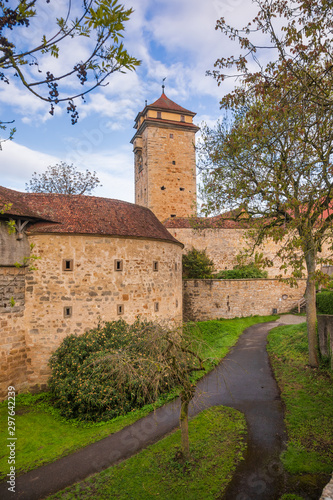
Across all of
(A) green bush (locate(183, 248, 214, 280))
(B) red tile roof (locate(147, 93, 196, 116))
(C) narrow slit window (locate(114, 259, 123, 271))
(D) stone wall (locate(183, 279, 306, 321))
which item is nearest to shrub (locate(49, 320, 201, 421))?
(C) narrow slit window (locate(114, 259, 123, 271))

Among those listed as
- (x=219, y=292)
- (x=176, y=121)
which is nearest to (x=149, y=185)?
(x=176, y=121)

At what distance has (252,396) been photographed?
32.0 feet

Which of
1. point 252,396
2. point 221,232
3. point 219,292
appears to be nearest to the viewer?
point 252,396

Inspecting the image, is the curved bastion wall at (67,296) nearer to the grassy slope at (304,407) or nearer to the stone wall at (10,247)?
the stone wall at (10,247)

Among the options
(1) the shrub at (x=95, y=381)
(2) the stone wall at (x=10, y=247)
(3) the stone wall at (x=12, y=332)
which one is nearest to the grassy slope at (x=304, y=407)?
(1) the shrub at (x=95, y=381)

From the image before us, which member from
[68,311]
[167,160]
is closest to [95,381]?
[68,311]

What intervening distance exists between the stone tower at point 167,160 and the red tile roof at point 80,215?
45.6ft

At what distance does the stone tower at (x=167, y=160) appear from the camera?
94.7 ft

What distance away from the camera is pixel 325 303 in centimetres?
1495

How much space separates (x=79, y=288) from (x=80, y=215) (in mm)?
3160

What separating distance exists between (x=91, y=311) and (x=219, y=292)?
11.4 m

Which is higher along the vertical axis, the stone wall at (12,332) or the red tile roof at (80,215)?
the red tile roof at (80,215)

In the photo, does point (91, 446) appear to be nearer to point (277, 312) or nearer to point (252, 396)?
point (252, 396)

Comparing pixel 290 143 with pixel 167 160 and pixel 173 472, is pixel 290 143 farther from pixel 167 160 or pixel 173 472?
pixel 167 160
